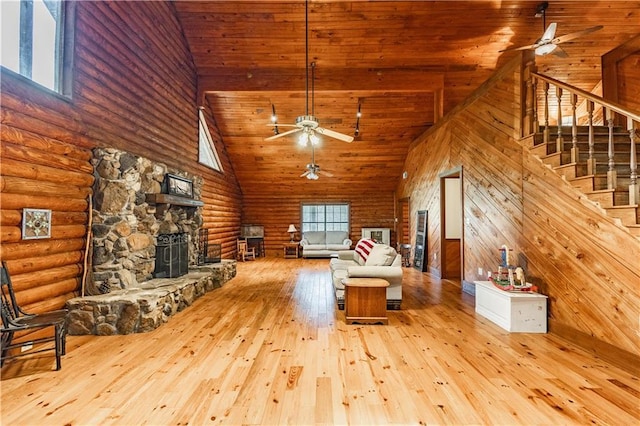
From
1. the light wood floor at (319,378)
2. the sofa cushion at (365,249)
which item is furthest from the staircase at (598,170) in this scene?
the sofa cushion at (365,249)

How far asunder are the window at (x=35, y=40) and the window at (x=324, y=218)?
8402 mm

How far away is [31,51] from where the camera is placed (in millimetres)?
3004

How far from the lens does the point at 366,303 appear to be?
12.1ft

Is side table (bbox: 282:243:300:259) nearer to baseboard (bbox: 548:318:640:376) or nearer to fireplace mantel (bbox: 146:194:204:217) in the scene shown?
fireplace mantel (bbox: 146:194:204:217)

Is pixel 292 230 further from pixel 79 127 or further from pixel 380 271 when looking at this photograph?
pixel 79 127

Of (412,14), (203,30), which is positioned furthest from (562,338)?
(203,30)

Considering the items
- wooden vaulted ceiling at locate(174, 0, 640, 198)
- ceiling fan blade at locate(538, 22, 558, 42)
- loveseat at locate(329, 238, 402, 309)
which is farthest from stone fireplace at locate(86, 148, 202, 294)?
A: ceiling fan blade at locate(538, 22, 558, 42)

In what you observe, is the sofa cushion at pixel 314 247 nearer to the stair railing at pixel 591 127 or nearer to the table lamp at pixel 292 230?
the table lamp at pixel 292 230

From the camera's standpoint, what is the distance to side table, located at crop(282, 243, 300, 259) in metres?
10.3

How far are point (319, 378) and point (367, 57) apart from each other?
6399 millimetres

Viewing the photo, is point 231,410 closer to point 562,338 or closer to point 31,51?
point 562,338

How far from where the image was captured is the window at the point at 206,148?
7086 mm

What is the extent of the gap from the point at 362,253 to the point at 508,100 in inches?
123

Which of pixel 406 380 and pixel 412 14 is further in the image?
pixel 412 14
